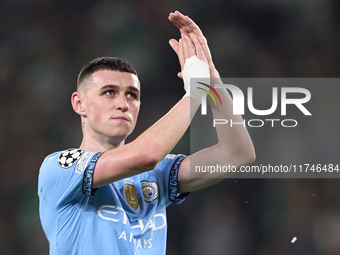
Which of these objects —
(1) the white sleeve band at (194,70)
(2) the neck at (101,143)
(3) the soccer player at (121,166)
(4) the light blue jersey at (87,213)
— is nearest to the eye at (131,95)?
(3) the soccer player at (121,166)

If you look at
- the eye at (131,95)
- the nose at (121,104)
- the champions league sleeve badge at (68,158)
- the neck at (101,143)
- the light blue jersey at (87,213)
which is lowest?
the light blue jersey at (87,213)

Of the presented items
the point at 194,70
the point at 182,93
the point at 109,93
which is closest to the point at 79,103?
the point at 109,93

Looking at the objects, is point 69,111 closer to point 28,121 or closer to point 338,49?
point 28,121

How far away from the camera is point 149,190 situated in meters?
2.27

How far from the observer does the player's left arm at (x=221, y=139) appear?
2.24m

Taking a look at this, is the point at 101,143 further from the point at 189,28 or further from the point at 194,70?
the point at 189,28

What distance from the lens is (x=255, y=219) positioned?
4273mm

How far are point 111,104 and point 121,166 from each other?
0.52 m

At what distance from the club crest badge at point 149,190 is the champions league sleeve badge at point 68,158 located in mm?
435

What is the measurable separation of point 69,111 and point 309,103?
2.69 meters

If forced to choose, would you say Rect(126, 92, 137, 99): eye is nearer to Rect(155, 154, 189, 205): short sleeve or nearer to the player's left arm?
the player's left arm

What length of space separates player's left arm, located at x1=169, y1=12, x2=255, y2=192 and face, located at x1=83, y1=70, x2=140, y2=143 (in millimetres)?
317

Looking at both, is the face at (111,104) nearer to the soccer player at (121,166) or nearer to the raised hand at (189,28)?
the soccer player at (121,166)

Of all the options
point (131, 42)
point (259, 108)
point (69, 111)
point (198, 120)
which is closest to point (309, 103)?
point (259, 108)
